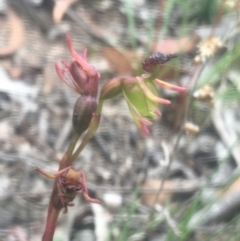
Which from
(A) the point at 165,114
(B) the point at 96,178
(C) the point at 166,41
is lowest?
(B) the point at 96,178

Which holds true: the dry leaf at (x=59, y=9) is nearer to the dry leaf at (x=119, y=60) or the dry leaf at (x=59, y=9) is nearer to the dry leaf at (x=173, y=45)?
the dry leaf at (x=119, y=60)

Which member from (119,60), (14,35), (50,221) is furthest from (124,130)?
(50,221)

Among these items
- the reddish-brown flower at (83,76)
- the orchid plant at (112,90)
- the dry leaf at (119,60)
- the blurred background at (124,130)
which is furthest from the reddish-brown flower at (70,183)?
the dry leaf at (119,60)

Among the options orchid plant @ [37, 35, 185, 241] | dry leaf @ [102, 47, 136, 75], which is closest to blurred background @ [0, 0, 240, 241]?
dry leaf @ [102, 47, 136, 75]

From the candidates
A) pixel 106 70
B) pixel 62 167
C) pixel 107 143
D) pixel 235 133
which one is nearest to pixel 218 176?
pixel 235 133

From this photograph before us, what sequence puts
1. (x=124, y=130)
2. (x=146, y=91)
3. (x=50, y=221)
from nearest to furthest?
(x=146, y=91)
(x=50, y=221)
(x=124, y=130)

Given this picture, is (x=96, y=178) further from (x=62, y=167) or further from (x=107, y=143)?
(x=62, y=167)

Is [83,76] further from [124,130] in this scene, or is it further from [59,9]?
[59,9]

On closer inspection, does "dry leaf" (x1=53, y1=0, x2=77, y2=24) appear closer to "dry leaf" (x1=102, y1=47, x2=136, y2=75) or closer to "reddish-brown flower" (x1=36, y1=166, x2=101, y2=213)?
"dry leaf" (x1=102, y1=47, x2=136, y2=75)
